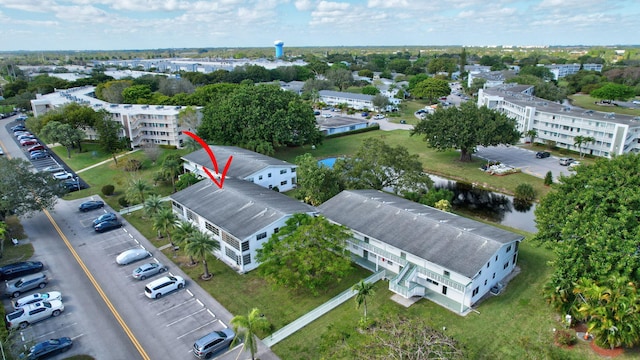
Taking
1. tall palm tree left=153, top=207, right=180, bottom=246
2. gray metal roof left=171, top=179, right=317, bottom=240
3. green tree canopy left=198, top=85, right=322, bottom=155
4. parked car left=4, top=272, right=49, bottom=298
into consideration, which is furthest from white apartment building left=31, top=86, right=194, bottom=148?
parked car left=4, top=272, right=49, bottom=298

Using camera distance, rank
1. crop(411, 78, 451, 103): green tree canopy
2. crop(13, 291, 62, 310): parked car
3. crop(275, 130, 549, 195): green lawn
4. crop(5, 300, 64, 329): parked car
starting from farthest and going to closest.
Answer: crop(411, 78, 451, 103): green tree canopy → crop(275, 130, 549, 195): green lawn → crop(13, 291, 62, 310): parked car → crop(5, 300, 64, 329): parked car

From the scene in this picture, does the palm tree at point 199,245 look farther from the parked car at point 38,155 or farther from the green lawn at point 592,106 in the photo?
the green lawn at point 592,106

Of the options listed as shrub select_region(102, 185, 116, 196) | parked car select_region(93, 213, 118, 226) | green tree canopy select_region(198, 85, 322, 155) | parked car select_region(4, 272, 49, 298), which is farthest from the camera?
green tree canopy select_region(198, 85, 322, 155)

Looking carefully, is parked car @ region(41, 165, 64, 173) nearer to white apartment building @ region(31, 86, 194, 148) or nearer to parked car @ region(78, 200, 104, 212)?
white apartment building @ region(31, 86, 194, 148)

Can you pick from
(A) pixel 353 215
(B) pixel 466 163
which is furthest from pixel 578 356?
(B) pixel 466 163

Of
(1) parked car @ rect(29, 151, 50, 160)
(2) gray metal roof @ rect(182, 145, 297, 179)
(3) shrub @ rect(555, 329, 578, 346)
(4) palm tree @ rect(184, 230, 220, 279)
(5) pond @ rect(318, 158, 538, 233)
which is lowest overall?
(5) pond @ rect(318, 158, 538, 233)

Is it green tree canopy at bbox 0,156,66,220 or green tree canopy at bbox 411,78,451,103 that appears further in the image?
green tree canopy at bbox 411,78,451,103
